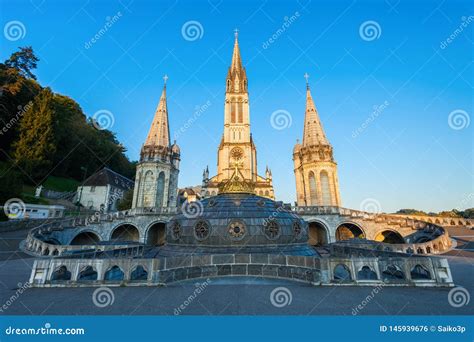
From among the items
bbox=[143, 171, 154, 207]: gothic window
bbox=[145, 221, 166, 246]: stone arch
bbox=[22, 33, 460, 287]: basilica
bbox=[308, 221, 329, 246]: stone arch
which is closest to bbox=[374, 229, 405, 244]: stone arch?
bbox=[22, 33, 460, 287]: basilica

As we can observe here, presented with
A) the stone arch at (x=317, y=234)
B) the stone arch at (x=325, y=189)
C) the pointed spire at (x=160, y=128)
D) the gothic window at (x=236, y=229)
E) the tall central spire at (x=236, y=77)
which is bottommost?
the gothic window at (x=236, y=229)

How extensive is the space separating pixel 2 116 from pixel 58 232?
28.6m

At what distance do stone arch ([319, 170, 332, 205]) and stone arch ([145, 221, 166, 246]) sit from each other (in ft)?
80.7

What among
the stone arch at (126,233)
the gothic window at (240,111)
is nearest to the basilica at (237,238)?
the stone arch at (126,233)

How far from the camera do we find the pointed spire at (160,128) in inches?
A: 1422

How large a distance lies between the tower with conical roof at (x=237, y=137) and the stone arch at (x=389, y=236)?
28574mm

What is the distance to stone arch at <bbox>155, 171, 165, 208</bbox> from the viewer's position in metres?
33.9

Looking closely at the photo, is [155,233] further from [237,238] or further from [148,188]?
[237,238]

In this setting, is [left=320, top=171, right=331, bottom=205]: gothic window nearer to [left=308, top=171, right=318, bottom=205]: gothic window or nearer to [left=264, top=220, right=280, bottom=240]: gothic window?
[left=308, top=171, right=318, bottom=205]: gothic window

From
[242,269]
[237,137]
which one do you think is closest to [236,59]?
[237,137]

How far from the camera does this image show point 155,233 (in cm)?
2881

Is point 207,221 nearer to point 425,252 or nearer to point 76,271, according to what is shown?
point 76,271

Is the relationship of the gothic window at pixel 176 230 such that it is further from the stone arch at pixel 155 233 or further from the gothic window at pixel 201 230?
the stone arch at pixel 155 233

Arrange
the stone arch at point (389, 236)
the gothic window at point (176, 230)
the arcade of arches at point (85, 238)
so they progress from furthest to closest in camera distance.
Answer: the stone arch at point (389, 236), the arcade of arches at point (85, 238), the gothic window at point (176, 230)
